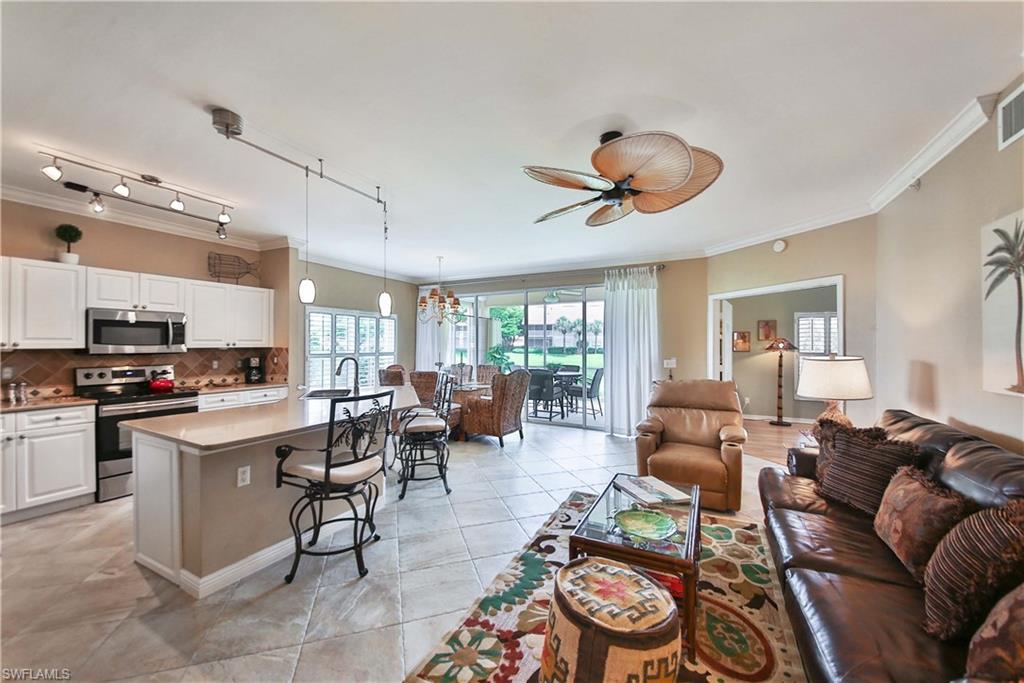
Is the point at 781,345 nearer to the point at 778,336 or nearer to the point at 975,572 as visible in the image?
the point at 778,336

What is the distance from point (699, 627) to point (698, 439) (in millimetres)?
2030

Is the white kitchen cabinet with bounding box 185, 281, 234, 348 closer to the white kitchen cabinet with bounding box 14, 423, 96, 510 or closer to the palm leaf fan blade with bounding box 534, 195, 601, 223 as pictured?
the white kitchen cabinet with bounding box 14, 423, 96, 510

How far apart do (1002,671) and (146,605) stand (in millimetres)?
3356

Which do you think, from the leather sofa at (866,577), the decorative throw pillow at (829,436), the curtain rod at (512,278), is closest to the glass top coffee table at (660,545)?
the leather sofa at (866,577)

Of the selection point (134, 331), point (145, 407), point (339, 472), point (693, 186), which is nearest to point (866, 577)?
point (693, 186)

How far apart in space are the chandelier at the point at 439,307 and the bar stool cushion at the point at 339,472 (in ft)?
11.7

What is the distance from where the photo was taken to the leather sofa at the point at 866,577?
117 centimetres

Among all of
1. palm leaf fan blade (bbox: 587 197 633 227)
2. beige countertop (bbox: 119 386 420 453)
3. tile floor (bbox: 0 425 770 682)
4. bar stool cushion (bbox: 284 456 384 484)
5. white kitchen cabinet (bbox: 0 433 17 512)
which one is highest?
palm leaf fan blade (bbox: 587 197 633 227)

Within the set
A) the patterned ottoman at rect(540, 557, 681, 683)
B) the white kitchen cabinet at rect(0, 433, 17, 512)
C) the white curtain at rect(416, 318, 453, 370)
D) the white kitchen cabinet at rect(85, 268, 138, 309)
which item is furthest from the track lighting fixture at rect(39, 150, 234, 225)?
the white curtain at rect(416, 318, 453, 370)

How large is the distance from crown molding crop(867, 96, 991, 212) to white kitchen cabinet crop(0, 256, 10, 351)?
6565 mm

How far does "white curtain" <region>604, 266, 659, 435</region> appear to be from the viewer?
577 centimetres

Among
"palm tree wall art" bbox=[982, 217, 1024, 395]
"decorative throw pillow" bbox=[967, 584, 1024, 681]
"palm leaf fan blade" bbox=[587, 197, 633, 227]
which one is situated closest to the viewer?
"decorative throw pillow" bbox=[967, 584, 1024, 681]

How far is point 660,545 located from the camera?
1.85 metres

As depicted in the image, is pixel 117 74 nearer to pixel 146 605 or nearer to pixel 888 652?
pixel 146 605
